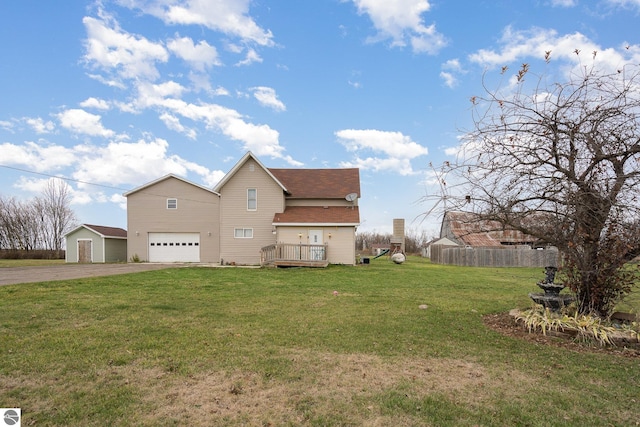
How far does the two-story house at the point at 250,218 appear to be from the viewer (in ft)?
72.8

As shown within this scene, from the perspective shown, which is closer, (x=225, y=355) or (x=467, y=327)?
(x=225, y=355)

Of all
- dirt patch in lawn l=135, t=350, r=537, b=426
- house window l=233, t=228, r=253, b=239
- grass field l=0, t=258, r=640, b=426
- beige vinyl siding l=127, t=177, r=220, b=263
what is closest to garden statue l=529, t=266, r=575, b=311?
grass field l=0, t=258, r=640, b=426

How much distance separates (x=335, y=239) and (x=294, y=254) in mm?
2984

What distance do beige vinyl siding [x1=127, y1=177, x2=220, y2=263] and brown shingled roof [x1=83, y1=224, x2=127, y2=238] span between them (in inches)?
182

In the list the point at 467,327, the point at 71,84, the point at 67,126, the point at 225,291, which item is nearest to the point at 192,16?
the point at 71,84

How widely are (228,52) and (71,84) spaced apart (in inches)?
247

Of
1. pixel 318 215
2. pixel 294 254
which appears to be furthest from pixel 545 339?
pixel 318 215

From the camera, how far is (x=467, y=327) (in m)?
6.78

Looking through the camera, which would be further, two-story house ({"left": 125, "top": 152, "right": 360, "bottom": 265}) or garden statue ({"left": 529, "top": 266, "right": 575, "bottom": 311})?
two-story house ({"left": 125, "top": 152, "right": 360, "bottom": 265})

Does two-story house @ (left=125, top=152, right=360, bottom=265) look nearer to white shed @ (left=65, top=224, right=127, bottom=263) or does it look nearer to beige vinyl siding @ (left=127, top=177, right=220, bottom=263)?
beige vinyl siding @ (left=127, top=177, right=220, bottom=263)

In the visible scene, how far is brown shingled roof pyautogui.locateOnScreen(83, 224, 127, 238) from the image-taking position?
28.0m

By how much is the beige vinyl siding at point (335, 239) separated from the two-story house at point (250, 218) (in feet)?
0.10

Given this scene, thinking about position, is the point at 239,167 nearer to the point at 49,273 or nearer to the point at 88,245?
the point at 49,273

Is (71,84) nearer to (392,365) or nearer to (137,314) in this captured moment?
(137,314)
